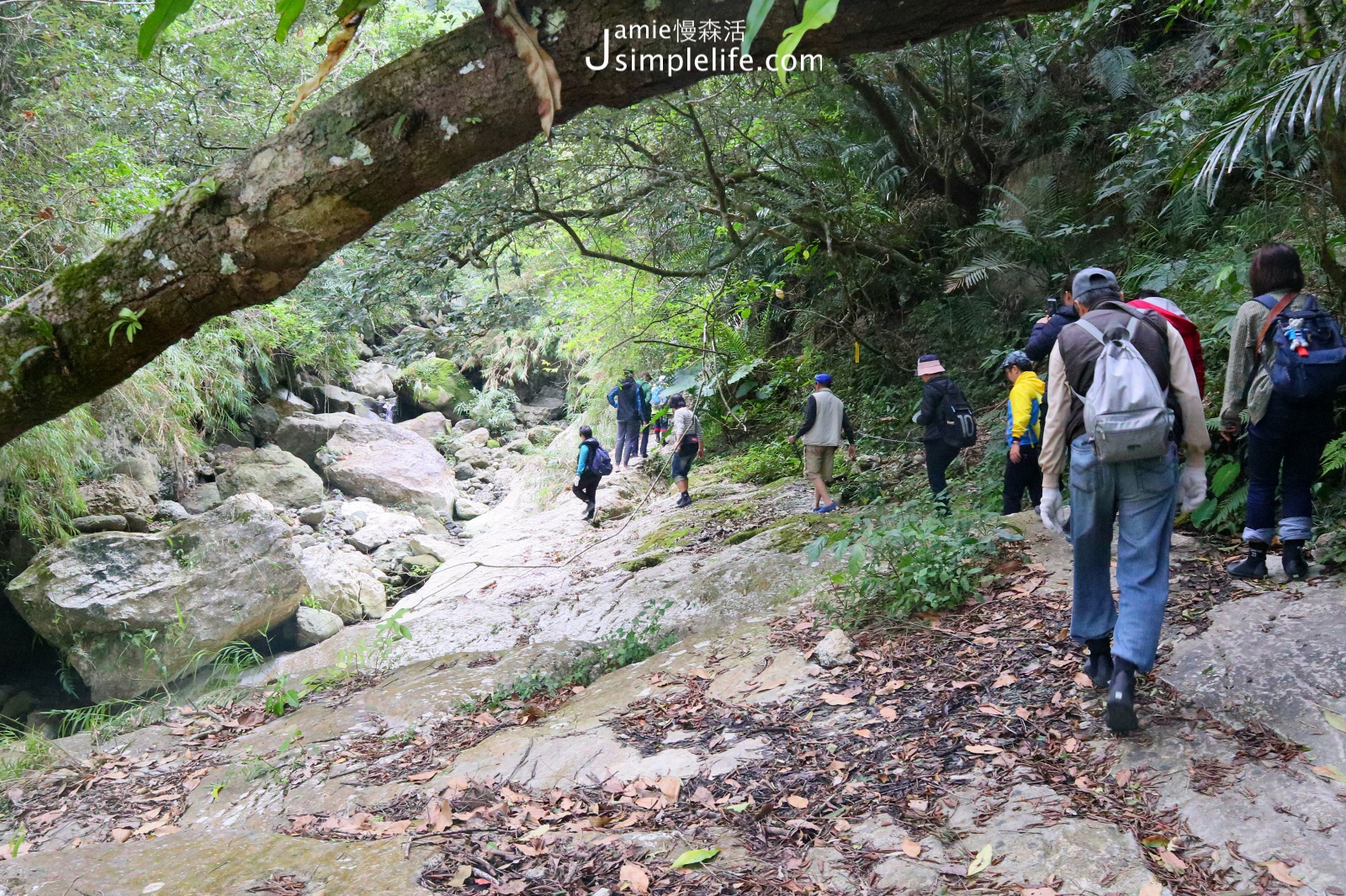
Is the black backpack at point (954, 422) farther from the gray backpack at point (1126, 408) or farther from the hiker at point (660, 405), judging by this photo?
the hiker at point (660, 405)

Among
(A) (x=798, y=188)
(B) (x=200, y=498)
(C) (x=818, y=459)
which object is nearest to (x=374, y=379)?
(B) (x=200, y=498)

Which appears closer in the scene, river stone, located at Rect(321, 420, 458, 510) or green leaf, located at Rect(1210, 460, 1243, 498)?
green leaf, located at Rect(1210, 460, 1243, 498)

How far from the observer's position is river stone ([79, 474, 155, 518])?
10781mm

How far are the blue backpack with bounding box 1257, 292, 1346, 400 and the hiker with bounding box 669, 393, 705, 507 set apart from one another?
6889 millimetres

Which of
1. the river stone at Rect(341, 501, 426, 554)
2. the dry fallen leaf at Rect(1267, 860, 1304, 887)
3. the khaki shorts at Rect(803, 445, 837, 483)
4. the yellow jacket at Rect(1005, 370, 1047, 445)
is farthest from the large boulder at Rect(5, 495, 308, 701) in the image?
the dry fallen leaf at Rect(1267, 860, 1304, 887)

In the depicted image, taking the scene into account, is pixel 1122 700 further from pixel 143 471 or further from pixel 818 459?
pixel 143 471

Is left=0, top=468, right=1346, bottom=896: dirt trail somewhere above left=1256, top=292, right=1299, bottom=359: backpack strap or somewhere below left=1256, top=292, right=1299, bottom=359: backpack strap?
below

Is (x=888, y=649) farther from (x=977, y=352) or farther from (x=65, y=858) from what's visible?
(x=977, y=352)

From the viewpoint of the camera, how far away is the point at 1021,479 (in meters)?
6.38

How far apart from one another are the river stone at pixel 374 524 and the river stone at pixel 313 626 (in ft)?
9.96

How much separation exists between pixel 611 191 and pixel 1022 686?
675 centimetres

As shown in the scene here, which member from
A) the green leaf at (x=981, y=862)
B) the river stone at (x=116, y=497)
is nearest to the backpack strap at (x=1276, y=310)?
the green leaf at (x=981, y=862)

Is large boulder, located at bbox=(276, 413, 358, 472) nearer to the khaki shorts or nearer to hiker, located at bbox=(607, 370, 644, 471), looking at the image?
hiker, located at bbox=(607, 370, 644, 471)

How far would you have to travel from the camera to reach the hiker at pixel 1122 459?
310 centimetres
